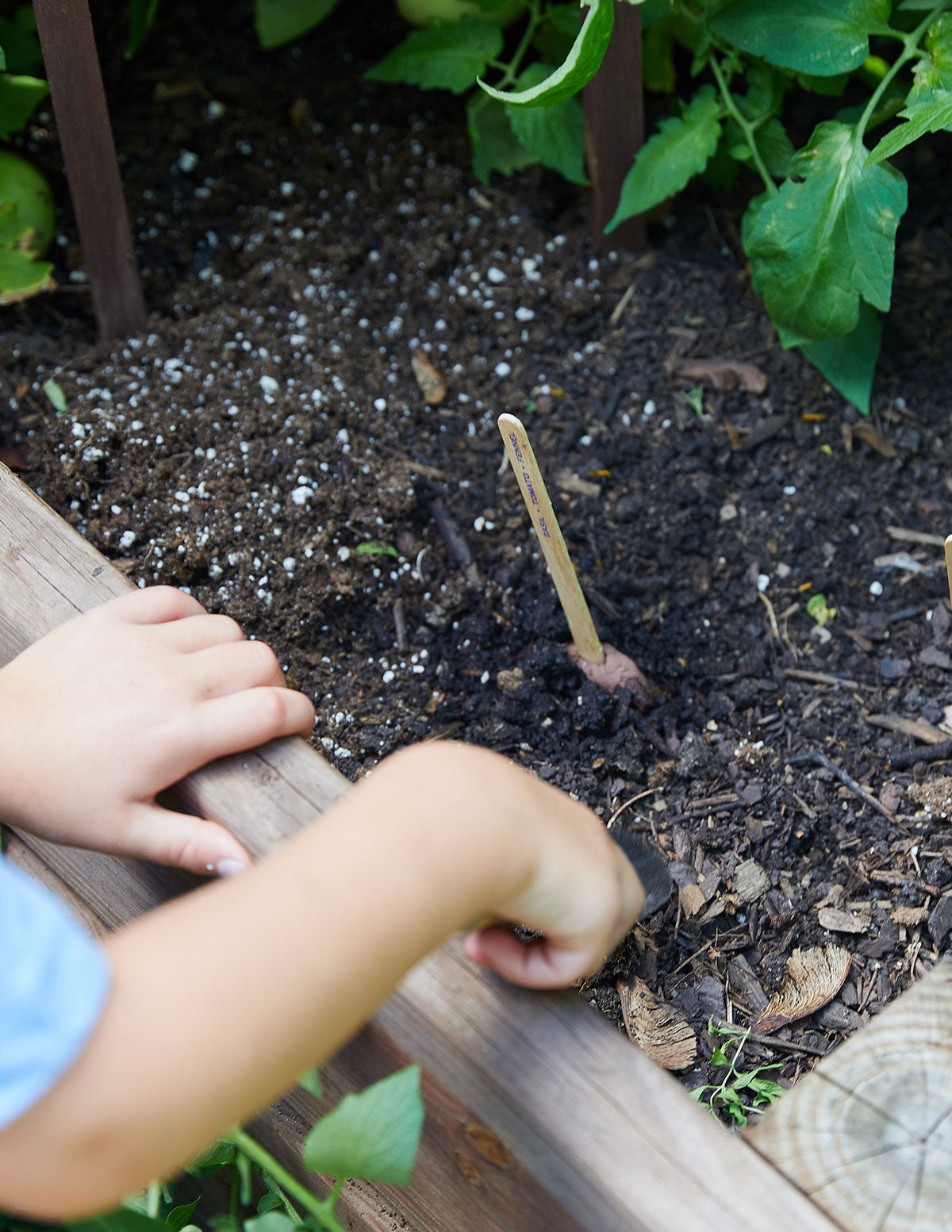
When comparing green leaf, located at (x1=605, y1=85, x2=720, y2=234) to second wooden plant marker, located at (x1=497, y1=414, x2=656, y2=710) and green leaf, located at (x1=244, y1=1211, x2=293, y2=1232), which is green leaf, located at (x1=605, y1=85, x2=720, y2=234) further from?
green leaf, located at (x1=244, y1=1211, x2=293, y2=1232)

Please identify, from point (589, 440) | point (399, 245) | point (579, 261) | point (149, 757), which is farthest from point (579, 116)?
point (149, 757)

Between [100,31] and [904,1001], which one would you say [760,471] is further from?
[100,31]

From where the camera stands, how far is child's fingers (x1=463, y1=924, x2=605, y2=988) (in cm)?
73

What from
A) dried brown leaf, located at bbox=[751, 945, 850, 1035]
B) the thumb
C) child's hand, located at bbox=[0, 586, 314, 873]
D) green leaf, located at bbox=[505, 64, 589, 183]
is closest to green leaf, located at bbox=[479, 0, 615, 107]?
green leaf, located at bbox=[505, 64, 589, 183]

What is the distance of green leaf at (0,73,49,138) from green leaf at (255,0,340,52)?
44 cm

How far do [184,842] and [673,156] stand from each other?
1.19 meters

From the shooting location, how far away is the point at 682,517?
1.49m

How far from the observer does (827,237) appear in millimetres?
1345

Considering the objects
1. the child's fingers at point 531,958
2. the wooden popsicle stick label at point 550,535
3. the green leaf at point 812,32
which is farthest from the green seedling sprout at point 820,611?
the child's fingers at point 531,958

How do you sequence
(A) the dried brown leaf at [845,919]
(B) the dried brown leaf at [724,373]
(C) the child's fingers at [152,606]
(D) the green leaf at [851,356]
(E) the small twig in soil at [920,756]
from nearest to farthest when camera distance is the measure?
(C) the child's fingers at [152,606], (A) the dried brown leaf at [845,919], (E) the small twig in soil at [920,756], (D) the green leaf at [851,356], (B) the dried brown leaf at [724,373]

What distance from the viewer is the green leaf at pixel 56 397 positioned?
150 cm

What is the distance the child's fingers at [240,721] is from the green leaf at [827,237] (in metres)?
0.90

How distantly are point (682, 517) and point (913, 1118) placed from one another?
3.06 feet

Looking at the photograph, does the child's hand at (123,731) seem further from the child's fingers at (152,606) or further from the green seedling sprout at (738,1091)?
the green seedling sprout at (738,1091)
